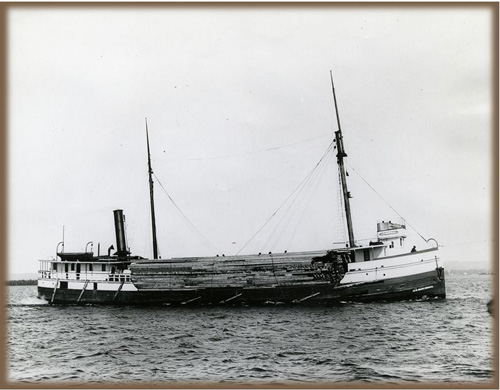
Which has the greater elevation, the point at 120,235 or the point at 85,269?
the point at 120,235

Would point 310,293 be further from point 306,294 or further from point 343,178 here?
point 343,178

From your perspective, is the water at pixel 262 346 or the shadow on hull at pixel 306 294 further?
the shadow on hull at pixel 306 294

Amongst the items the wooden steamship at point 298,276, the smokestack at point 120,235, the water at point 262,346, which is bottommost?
the water at point 262,346

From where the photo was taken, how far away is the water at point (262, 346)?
1714 centimetres

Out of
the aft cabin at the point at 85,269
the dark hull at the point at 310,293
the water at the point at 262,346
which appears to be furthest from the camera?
the aft cabin at the point at 85,269

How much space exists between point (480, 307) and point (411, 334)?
12.9m

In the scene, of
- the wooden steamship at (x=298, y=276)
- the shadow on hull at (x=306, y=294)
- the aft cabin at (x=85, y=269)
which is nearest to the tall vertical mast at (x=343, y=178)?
the wooden steamship at (x=298, y=276)

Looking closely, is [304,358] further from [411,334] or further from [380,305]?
[380,305]

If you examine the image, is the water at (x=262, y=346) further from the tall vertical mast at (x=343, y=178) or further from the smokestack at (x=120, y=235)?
the smokestack at (x=120, y=235)

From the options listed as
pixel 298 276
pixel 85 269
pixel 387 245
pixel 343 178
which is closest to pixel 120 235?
pixel 85 269

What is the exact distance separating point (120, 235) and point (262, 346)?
71.9 ft

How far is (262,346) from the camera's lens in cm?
2109

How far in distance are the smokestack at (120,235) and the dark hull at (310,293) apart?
15.2ft

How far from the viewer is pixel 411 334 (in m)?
23.1
